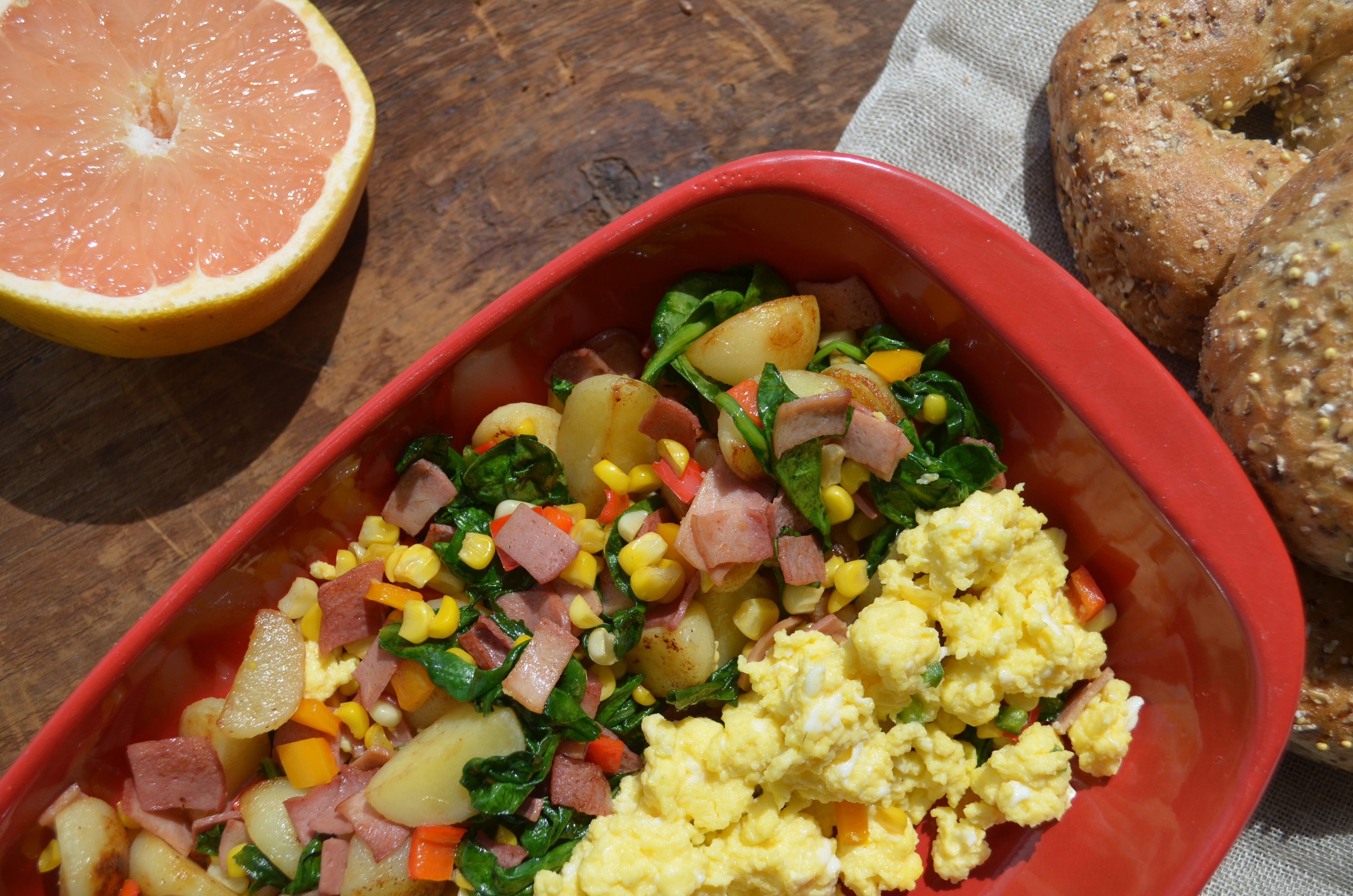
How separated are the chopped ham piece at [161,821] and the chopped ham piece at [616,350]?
1641 mm

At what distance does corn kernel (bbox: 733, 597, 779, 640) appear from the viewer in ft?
6.95

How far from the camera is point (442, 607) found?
213 centimetres

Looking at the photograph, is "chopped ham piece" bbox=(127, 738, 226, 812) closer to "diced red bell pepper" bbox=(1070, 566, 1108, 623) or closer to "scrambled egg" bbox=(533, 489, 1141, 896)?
"scrambled egg" bbox=(533, 489, 1141, 896)

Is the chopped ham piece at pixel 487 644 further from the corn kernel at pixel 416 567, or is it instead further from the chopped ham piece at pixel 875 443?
the chopped ham piece at pixel 875 443

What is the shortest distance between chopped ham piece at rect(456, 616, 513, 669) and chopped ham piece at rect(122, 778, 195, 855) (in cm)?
89

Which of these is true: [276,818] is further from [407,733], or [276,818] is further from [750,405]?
[750,405]

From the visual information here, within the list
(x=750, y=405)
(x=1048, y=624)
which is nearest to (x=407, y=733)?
(x=750, y=405)

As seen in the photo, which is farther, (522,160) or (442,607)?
(522,160)

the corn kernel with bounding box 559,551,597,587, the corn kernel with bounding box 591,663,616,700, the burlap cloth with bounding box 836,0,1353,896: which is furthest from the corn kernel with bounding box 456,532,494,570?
the burlap cloth with bounding box 836,0,1353,896

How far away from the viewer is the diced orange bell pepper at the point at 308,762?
84.3 inches

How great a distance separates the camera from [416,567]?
2129 mm

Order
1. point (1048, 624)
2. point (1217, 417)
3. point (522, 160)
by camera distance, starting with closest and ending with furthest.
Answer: point (1048, 624) < point (1217, 417) < point (522, 160)

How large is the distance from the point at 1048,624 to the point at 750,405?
90 cm

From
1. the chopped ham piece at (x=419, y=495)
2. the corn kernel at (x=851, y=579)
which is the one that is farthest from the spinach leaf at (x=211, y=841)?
the corn kernel at (x=851, y=579)
